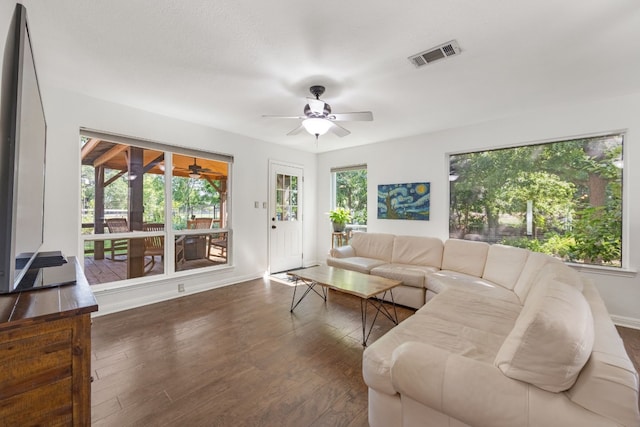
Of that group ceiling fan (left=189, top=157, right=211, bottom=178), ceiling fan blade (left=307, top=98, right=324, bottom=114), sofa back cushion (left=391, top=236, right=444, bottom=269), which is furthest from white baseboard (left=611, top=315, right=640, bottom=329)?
ceiling fan (left=189, top=157, right=211, bottom=178)

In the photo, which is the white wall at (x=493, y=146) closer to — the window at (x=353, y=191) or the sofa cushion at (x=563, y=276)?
the window at (x=353, y=191)

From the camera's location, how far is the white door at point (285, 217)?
5.08m

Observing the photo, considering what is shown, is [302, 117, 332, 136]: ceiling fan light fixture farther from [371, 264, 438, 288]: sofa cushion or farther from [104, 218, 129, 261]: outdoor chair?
[104, 218, 129, 261]: outdoor chair

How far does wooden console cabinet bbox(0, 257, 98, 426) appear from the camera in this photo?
875mm

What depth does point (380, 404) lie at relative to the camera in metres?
1.42

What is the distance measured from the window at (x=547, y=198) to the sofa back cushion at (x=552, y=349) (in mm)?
2885

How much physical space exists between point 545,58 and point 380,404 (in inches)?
112

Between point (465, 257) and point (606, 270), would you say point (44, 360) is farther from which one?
point (606, 270)

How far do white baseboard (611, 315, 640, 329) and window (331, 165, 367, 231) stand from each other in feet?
11.5

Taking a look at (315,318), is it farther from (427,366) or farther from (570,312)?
(570,312)

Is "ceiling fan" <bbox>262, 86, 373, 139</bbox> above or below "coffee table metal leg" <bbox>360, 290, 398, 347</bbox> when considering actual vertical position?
above

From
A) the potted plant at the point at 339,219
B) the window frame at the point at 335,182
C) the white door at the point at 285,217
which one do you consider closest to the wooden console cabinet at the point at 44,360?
the white door at the point at 285,217

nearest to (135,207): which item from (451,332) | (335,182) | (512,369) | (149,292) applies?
(149,292)

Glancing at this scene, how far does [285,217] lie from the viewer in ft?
17.7
